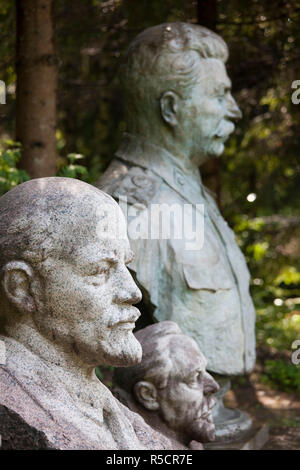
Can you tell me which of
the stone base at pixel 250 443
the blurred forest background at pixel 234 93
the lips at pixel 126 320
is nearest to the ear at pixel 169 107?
the blurred forest background at pixel 234 93

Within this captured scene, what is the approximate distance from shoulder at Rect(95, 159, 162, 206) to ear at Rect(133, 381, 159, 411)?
1.40 m

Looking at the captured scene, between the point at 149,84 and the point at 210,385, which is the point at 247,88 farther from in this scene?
the point at 210,385

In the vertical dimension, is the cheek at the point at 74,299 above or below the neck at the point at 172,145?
above

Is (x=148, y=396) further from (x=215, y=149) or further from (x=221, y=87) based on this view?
(x=221, y=87)

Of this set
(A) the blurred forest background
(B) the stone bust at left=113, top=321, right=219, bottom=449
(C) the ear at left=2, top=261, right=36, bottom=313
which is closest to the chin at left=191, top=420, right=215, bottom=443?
(B) the stone bust at left=113, top=321, right=219, bottom=449

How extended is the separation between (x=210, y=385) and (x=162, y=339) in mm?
337

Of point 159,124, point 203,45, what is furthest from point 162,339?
point 203,45

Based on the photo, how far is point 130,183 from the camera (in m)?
5.28

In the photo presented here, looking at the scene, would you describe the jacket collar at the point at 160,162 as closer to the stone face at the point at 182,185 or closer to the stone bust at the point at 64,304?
the stone face at the point at 182,185

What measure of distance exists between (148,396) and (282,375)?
140 inches

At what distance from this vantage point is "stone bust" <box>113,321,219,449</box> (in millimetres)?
4090

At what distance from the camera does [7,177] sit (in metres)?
5.50

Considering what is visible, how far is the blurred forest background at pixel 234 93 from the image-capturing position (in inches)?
239

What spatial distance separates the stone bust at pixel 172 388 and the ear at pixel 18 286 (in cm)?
109
